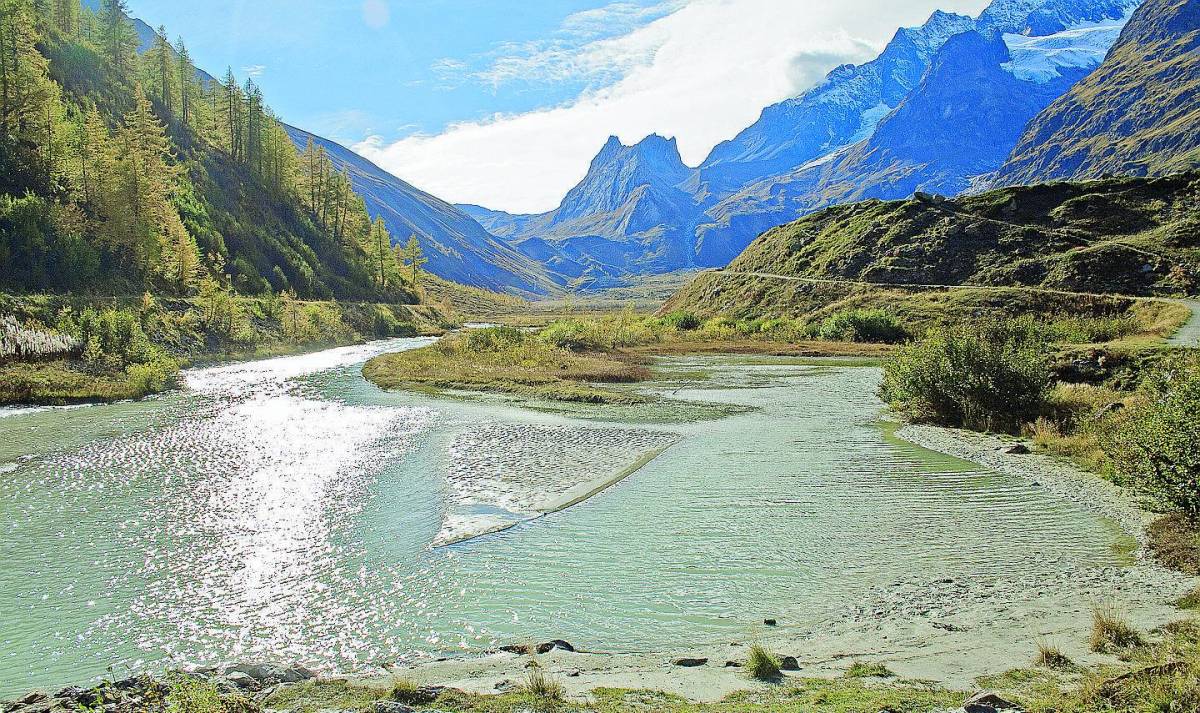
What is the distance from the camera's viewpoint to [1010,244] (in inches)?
3364

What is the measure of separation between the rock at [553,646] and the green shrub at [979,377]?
77.9 feet

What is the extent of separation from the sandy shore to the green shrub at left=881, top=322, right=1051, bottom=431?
15.3m

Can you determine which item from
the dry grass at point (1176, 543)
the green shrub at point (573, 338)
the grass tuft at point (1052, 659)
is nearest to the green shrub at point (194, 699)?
the grass tuft at point (1052, 659)

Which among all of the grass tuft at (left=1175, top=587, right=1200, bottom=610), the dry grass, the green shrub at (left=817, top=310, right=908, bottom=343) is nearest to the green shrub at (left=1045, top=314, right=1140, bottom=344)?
the dry grass

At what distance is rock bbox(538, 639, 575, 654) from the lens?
35.1 ft

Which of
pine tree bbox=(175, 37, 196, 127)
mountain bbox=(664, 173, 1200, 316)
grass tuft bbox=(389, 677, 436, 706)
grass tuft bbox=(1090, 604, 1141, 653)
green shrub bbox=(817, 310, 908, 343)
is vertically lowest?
grass tuft bbox=(389, 677, 436, 706)

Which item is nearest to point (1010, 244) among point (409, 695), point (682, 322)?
point (682, 322)

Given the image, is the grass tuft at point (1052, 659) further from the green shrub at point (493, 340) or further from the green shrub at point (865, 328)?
the green shrub at point (865, 328)

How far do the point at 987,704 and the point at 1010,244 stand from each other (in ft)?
305

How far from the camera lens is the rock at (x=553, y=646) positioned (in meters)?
10.7

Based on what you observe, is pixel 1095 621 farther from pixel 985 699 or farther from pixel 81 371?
pixel 81 371

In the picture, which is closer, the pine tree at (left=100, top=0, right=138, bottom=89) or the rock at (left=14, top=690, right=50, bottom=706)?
Answer: the rock at (left=14, top=690, right=50, bottom=706)

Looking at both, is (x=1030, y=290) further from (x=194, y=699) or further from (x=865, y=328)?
(x=194, y=699)

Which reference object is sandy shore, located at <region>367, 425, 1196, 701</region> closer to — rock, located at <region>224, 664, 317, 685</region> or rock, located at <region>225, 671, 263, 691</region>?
rock, located at <region>224, 664, 317, 685</region>
